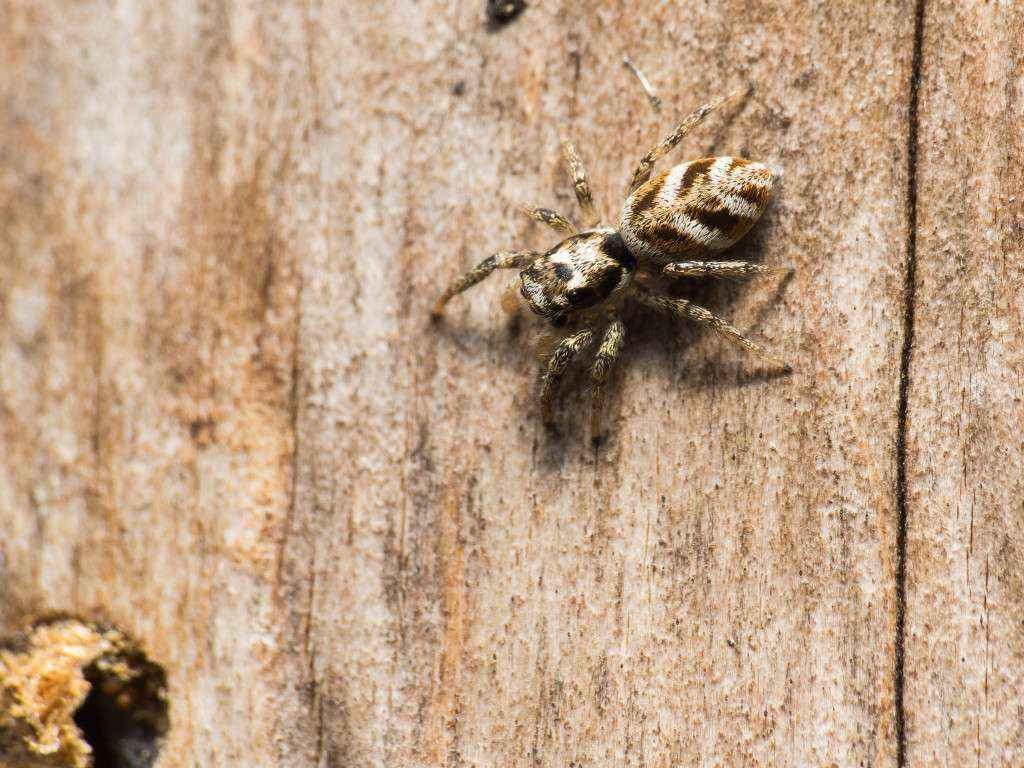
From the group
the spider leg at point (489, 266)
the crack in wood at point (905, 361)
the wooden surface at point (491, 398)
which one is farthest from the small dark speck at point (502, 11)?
the crack in wood at point (905, 361)

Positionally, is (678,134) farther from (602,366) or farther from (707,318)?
(602,366)

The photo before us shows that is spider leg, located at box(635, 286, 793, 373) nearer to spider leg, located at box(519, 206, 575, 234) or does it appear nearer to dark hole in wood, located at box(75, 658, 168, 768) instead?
spider leg, located at box(519, 206, 575, 234)

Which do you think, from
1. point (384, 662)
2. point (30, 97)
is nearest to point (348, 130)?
point (30, 97)

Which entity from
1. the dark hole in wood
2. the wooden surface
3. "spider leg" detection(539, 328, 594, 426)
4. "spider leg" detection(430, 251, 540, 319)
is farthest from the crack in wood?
the dark hole in wood

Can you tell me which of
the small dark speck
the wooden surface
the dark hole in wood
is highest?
the small dark speck

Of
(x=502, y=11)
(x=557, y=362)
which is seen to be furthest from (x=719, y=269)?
(x=502, y=11)
